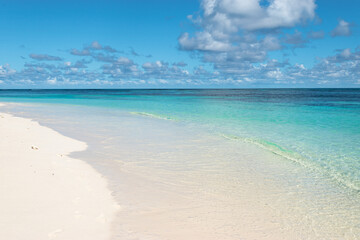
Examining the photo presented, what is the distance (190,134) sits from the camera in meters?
14.7

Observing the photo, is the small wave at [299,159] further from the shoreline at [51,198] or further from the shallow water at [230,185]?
the shoreline at [51,198]

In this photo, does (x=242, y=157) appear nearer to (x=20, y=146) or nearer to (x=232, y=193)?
(x=232, y=193)

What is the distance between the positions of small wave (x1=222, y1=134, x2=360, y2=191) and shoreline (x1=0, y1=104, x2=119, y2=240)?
6.01 m

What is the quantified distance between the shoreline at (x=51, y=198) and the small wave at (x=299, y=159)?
6006mm

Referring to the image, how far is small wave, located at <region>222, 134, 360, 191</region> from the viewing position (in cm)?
754

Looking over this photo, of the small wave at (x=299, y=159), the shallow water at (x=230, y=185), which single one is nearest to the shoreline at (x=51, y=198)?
the shallow water at (x=230, y=185)

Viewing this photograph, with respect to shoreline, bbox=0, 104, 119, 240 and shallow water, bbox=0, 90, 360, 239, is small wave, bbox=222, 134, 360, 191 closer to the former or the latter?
shallow water, bbox=0, 90, 360, 239

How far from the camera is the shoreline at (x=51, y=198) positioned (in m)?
4.59

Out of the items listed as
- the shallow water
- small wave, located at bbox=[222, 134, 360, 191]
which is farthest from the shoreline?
small wave, located at bbox=[222, 134, 360, 191]

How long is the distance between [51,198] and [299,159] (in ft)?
26.0

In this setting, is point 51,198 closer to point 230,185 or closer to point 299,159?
point 230,185

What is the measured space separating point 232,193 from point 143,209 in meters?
2.18

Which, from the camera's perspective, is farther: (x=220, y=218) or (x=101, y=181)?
(x=101, y=181)

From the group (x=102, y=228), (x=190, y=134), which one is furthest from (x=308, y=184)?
(x=190, y=134)
